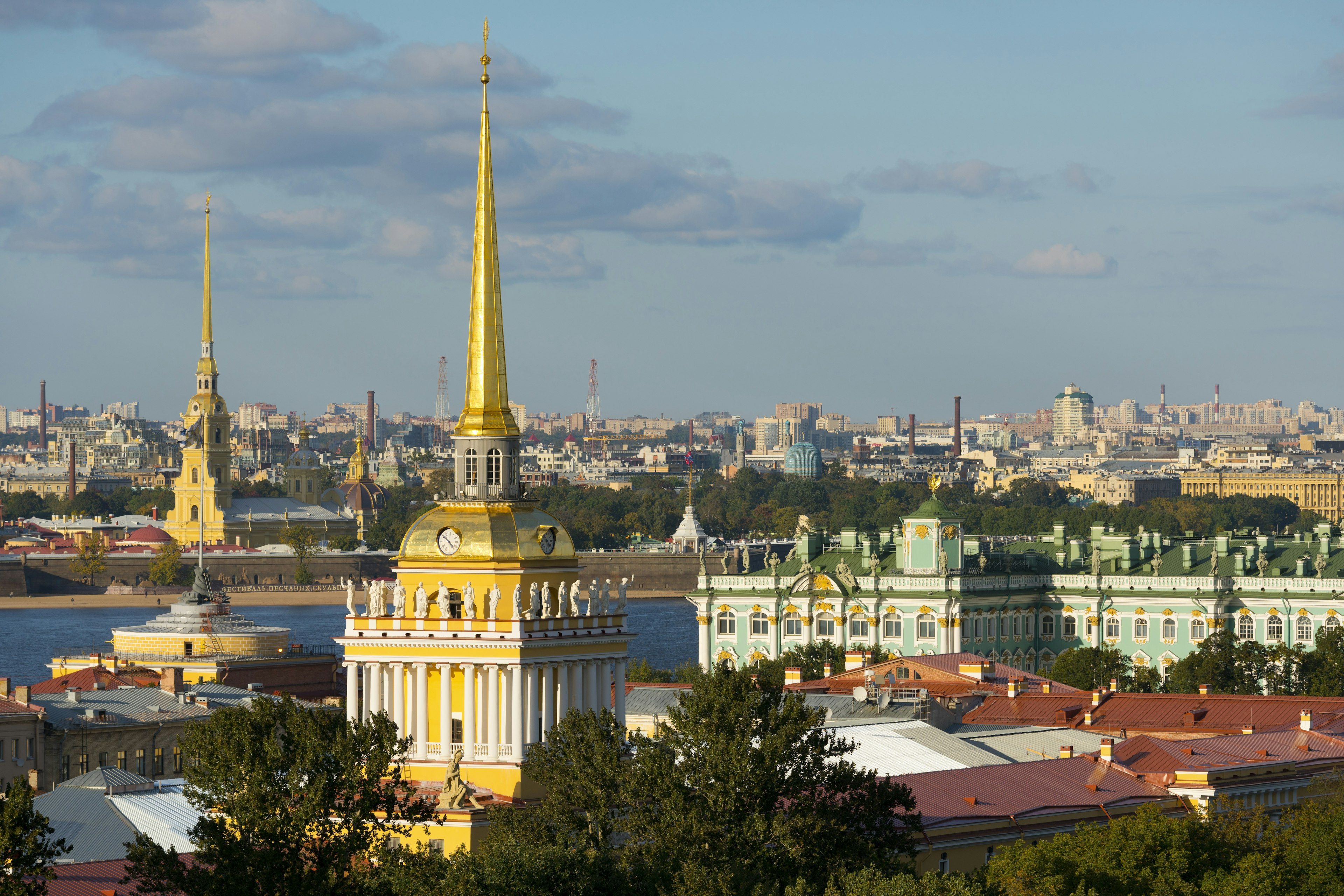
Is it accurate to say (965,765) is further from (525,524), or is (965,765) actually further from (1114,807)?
(525,524)

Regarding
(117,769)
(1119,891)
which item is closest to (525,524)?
(1119,891)

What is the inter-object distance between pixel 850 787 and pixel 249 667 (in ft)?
105

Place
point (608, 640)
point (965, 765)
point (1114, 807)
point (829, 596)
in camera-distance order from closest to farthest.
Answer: point (608, 640) → point (1114, 807) → point (965, 765) → point (829, 596)

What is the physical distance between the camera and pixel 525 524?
2820 cm

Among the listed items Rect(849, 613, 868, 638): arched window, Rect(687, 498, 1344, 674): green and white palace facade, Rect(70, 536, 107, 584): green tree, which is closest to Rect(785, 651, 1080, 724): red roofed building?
Rect(687, 498, 1344, 674): green and white palace facade

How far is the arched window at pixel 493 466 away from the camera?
94.3 feet

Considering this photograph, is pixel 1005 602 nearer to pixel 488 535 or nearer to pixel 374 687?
pixel 488 535

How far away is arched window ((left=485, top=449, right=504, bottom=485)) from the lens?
2873cm

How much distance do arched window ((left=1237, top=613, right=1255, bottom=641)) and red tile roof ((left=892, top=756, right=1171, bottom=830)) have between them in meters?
36.0

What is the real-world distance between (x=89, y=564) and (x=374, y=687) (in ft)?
410

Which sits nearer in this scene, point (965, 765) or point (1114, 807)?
point (1114, 807)

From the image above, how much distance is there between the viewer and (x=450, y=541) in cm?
2802

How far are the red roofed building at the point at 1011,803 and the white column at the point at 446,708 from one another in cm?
549

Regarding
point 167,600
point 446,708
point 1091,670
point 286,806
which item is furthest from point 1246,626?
point 167,600
